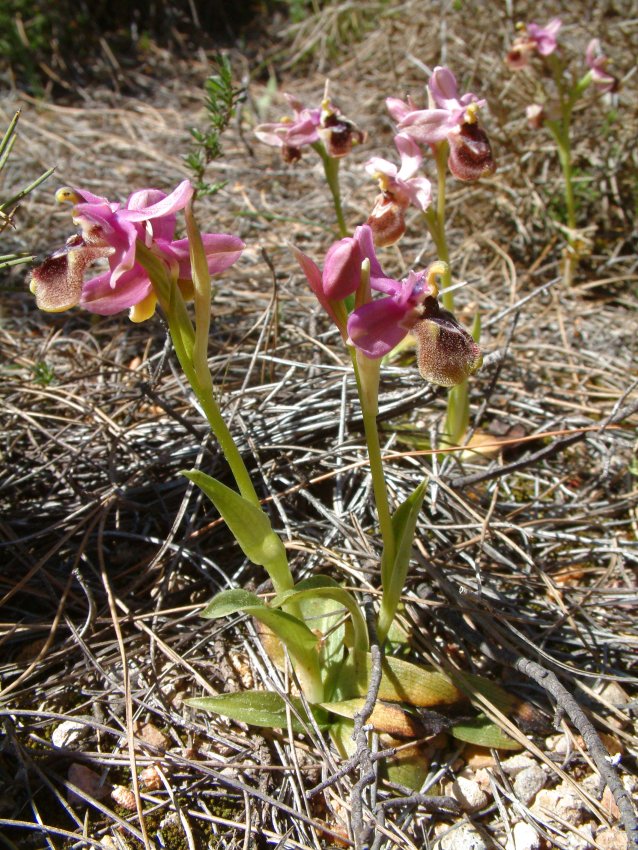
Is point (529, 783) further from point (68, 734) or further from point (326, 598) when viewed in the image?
point (68, 734)

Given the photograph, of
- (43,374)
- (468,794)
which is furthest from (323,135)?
(468,794)

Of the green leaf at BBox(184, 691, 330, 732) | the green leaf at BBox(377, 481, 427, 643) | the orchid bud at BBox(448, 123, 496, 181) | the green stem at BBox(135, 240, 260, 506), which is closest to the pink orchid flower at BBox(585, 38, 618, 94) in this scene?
the orchid bud at BBox(448, 123, 496, 181)

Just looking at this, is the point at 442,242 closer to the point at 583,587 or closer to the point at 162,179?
the point at 583,587

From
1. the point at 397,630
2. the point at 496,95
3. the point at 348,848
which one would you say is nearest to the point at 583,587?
the point at 397,630

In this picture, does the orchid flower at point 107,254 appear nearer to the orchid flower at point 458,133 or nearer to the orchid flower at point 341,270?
the orchid flower at point 341,270

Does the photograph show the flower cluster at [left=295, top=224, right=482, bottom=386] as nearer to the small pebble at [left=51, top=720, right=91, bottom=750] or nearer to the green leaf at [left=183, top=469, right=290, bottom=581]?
the green leaf at [left=183, top=469, right=290, bottom=581]

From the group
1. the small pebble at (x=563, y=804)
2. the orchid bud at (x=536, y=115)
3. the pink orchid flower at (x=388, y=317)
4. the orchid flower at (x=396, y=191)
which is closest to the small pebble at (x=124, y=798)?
the small pebble at (x=563, y=804)

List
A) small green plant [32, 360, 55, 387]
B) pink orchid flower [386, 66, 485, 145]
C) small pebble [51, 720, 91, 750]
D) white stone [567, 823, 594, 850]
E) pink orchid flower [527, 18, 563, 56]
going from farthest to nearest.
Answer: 1. pink orchid flower [527, 18, 563, 56]
2. small green plant [32, 360, 55, 387]
3. pink orchid flower [386, 66, 485, 145]
4. small pebble [51, 720, 91, 750]
5. white stone [567, 823, 594, 850]
